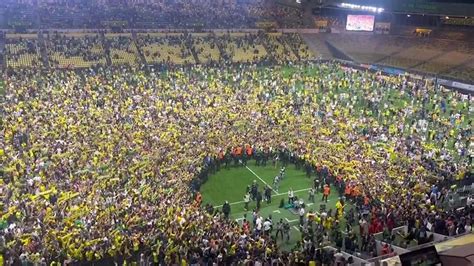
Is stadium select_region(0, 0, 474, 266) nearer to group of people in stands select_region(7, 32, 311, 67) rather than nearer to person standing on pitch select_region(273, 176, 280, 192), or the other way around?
group of people in stands select_region(7, 32, 311, 67)

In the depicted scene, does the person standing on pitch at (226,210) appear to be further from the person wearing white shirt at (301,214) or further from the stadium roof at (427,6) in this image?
the stadium roof at (427,6)

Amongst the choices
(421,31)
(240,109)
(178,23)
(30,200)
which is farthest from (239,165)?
(421,31)

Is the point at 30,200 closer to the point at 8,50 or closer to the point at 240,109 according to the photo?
the point at 240,109

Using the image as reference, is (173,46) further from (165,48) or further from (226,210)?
(226,210)

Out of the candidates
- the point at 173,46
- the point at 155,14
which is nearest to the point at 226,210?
the point at 173,46

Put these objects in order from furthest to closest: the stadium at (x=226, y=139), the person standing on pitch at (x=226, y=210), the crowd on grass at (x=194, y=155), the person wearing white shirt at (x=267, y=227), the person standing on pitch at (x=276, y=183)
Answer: the person standing on pitch at (x=276, y=183), the person standing on pitch at (x=226, y=210), the person wearing white shirt at (x=267, y=227), the stadium at (x=226, y=139), the crowd on grass at (x=194, y=155)

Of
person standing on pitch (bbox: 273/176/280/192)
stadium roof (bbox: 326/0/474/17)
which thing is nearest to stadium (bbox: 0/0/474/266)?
stadium roof (bbox: 326/0/474/17)

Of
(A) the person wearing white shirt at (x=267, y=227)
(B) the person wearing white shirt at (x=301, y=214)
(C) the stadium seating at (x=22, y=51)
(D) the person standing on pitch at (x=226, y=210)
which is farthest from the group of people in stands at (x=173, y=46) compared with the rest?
(A) the person wearing white shirt at (x=267, y=227)
